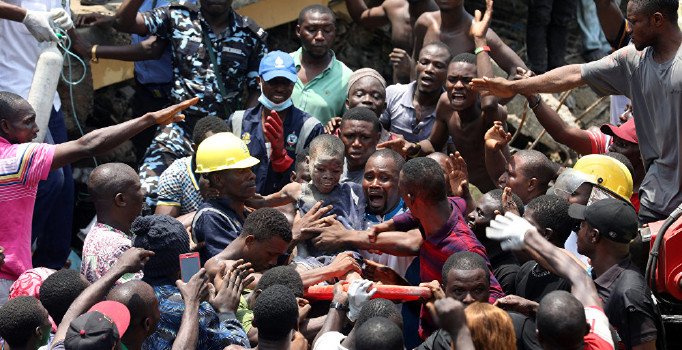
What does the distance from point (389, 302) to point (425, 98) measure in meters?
3.38

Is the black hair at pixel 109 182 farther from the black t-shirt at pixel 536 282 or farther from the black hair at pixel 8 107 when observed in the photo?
the black t-shirt at pixel 536 282

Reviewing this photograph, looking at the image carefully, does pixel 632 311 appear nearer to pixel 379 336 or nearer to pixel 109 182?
pixel 379 336

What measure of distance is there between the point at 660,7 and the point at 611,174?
109 cm

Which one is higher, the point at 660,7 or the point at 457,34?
the point at 660,7

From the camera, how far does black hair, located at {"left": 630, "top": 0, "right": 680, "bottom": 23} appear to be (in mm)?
6426

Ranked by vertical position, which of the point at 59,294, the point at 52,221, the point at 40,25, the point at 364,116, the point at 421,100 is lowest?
the point at 52,221

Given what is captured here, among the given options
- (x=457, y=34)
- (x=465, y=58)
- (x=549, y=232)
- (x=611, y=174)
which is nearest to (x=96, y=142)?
(x=549, y=232)

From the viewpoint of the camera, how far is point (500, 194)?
6969 millimetres

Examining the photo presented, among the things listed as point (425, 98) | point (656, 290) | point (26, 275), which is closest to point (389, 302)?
point (656, 290)

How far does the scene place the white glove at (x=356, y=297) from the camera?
18.7ft

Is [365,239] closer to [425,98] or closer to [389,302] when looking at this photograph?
[389,302]

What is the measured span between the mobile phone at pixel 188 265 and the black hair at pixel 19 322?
2.45 feet

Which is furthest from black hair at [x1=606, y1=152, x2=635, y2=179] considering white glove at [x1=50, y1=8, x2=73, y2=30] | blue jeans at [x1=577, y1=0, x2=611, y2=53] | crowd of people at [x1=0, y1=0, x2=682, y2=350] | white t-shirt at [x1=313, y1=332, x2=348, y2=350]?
blue jeans at [x1=577, y1=0, x2=611, y2=53]

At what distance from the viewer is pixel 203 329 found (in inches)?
222
